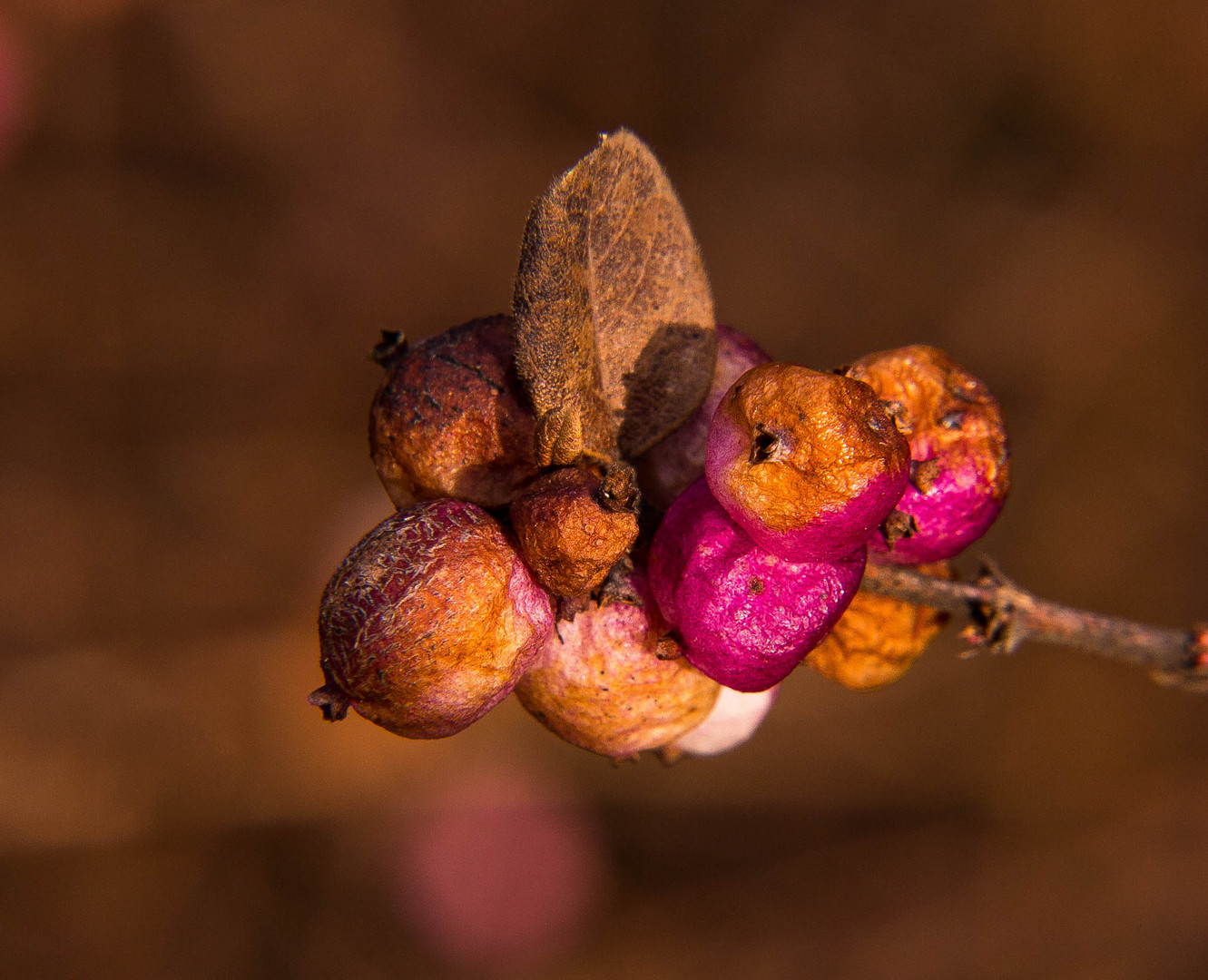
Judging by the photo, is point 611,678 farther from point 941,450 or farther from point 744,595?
point 941,450

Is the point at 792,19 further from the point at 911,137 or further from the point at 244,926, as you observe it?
the point at 244,926

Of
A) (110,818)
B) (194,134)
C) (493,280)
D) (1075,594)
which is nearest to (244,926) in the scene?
(110,818)

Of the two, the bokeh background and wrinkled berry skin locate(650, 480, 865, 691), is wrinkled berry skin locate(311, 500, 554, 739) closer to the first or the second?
wrinkled berry skin locate(650, 480, 865, 691)

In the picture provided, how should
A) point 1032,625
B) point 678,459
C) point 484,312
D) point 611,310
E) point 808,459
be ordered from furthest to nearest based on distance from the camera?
point 484,312, point 1032,625, point 678,459, point 611,310, point 808,459

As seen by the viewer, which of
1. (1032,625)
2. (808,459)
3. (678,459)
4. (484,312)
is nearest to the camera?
(808,459)

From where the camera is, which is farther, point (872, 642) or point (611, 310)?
point (872, 642)

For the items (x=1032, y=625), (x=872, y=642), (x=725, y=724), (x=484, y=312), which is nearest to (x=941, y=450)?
(x=872, y=642)
